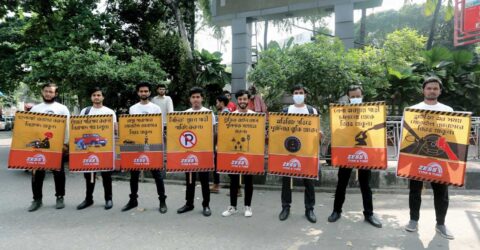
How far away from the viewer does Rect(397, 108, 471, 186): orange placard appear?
423cm

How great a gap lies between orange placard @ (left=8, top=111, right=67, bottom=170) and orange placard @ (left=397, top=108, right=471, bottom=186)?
473 cm

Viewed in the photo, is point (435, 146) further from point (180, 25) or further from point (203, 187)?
point (180, 25)

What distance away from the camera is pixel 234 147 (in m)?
5.18

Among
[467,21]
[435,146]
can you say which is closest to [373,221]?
[435,146]

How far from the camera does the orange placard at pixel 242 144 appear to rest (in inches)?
202

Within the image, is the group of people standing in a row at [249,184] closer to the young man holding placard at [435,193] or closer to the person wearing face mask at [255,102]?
the young man holding placard at [435,193]

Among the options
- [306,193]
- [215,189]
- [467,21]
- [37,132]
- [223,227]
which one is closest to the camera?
[223,227]

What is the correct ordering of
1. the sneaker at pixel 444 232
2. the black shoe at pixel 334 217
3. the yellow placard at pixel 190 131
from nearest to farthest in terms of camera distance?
1. the sneaker at pixel 444 232
2. the black shoe at pixel 334 217
3. the yellow placard at pixel 190 131

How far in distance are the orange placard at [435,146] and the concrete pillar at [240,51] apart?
8218 millimetres


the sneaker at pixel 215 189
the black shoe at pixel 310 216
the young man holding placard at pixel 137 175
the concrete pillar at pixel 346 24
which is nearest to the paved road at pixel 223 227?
the black shoe at pixel 310 216

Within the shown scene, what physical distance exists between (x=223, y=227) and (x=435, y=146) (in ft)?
8.91

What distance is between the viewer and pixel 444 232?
4.28 meters

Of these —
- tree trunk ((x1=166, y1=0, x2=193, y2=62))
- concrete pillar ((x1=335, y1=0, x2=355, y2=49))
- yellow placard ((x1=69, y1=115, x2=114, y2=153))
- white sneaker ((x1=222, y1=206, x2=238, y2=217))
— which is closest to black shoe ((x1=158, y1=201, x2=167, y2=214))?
white sneaker ((x1=222, y1=206, x2=238, y2=217))

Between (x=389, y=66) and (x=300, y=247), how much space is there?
29.6 ft
